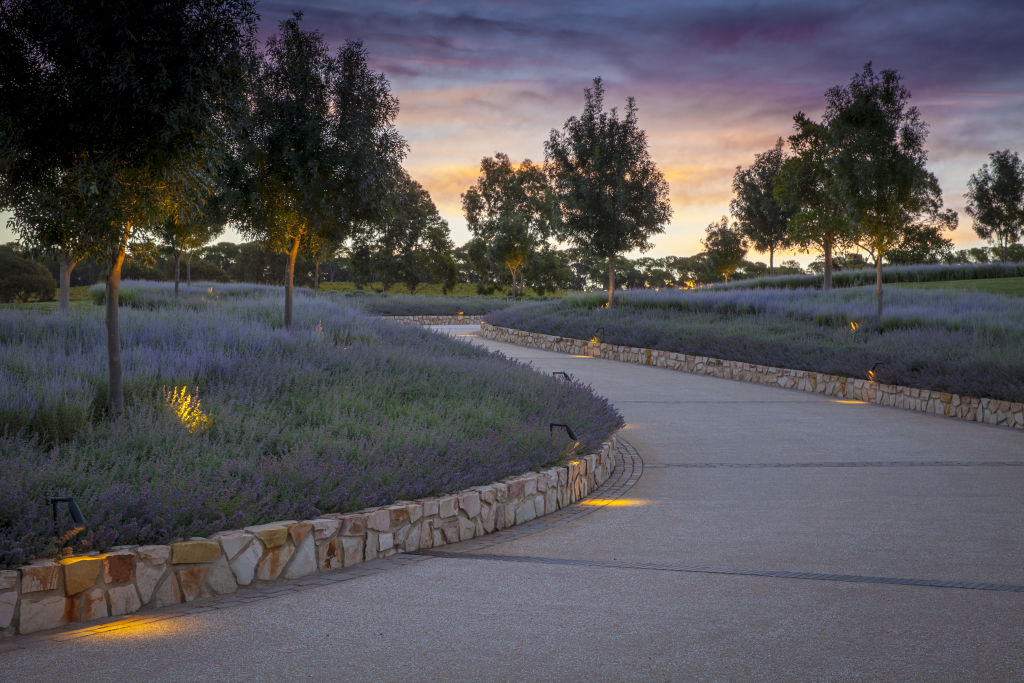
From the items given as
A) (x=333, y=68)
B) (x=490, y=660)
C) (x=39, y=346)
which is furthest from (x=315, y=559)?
(x=333, y=68)

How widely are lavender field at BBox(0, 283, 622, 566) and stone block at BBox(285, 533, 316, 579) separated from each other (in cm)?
28

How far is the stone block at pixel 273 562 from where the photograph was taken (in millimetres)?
5070

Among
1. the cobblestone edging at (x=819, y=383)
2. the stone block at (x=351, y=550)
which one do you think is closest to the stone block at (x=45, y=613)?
the stone block at (x=351, y=550)

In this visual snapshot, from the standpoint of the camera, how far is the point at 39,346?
11211 millimetres

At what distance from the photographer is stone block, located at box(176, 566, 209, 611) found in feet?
15.6

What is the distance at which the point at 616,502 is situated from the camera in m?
7.61

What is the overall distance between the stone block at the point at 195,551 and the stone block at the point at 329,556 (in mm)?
715

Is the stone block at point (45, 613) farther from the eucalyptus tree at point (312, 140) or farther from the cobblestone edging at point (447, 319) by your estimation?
the cobblestone edging at point (447, 319)

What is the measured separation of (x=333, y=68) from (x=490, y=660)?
15236 mm

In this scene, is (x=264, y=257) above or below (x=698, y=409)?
above

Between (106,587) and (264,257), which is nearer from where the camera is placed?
(106,587)

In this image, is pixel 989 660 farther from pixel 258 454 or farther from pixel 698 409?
pixel 698 409

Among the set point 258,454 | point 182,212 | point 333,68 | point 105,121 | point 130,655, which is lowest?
point 130,655

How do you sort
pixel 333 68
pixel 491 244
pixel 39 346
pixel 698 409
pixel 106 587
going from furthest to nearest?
pixel 491 244
pixel 333 68
pixel 698 409
pixel 39 346
pixel 106 587
